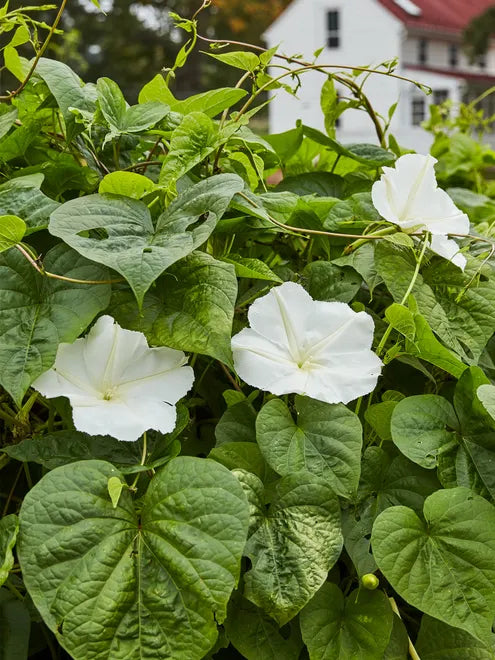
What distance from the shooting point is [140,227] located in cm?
57

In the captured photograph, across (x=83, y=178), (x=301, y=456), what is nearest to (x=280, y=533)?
(x=301, y=456)

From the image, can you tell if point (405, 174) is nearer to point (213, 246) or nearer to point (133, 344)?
point (213, 246)

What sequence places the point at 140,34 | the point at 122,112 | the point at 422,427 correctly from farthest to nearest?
1. the point at 140,34
2. the point at 122,112
3. the point at 422,427

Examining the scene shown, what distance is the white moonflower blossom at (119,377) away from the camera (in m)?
0.52

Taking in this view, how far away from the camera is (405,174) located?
2.29ft

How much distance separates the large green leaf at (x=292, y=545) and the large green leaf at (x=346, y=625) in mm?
50

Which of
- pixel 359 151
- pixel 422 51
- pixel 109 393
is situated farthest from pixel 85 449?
pixel 422 51

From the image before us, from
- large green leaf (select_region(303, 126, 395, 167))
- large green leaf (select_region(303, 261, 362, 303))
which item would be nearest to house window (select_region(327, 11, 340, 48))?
large green leaf (select_region(303, 126, 395, 167))

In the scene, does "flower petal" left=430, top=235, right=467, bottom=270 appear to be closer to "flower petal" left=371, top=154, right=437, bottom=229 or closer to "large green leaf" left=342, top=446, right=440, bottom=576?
"flower petal" left=371, top=154, right=437, bottom=229

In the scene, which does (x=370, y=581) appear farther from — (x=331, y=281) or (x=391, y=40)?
(x=391, y=40)

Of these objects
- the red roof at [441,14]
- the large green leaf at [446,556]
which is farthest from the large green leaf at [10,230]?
the red roof at [441,14]

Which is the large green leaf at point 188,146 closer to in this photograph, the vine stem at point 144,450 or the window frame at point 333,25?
the vine stem at point 144,450

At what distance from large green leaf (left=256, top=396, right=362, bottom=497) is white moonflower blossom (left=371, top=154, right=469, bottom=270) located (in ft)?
0.70

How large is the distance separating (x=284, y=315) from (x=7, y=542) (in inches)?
10.3
